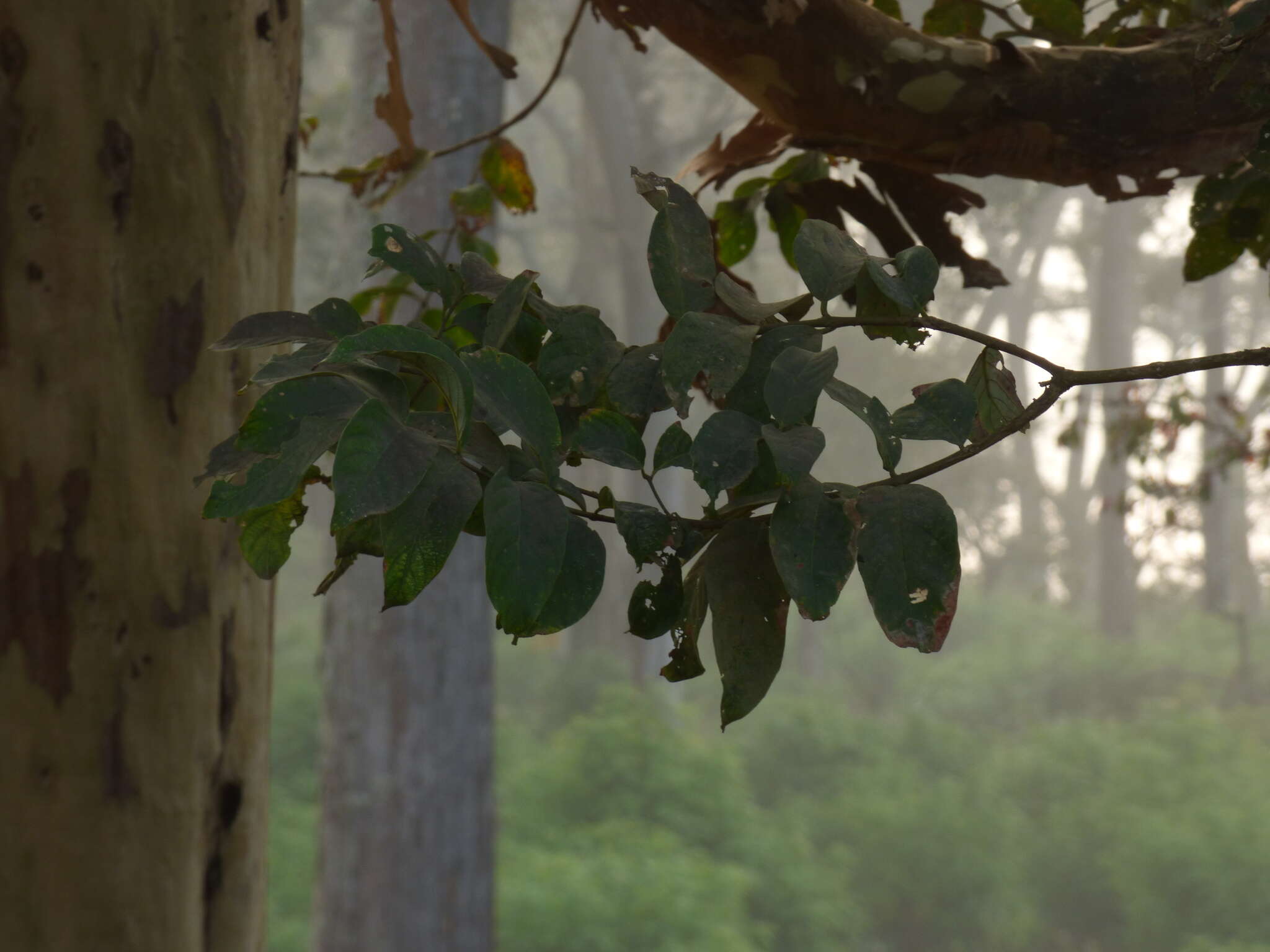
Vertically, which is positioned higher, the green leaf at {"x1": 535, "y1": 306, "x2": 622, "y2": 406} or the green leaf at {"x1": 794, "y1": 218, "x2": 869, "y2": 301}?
the green leaf at {"x1": 794, "y1": 218, "x2": 869, "y2": 301}

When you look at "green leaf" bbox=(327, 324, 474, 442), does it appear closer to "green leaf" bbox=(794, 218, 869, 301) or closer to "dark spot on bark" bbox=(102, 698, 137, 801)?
"green leaf" bbox=(794, 218, 869, 301)

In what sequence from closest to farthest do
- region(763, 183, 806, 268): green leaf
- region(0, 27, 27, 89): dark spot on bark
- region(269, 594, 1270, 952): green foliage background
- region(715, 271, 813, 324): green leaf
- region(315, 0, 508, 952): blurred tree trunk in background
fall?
region(715, 271, 813, 324): green leaf
region(0, 27, 27, 89): dark spot on bark
region(763, 183, 806, 268): green leaf
region(315, 0, 508, 952): blurred tree trunk in background
region(269, 594, 1270, 952): green foliage background

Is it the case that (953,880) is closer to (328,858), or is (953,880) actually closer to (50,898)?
(328,858)

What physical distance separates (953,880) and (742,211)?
5880 mm

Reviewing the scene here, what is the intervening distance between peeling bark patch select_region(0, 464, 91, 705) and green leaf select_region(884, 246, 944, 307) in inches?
26.1

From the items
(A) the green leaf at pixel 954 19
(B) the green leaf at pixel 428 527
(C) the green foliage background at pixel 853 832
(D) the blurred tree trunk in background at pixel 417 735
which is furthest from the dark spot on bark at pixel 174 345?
(C) the green foliage background at pixel 853 832

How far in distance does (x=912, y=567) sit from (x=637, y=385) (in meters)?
0.19

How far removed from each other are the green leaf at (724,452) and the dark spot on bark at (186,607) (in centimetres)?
57

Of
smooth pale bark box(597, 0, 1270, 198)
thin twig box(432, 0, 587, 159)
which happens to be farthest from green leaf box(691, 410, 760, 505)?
thin twig box(432, 0, 587, 159)

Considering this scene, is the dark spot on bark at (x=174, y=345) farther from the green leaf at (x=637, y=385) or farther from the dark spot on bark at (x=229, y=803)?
the green leaf at (x=637, y=385)

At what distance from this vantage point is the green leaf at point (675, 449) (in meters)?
0.63

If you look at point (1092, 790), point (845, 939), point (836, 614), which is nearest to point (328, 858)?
point (845, 939)

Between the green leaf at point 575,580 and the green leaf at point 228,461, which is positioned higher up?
the green leaf at point 228,461

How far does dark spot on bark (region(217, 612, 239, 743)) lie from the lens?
41.2 inches
